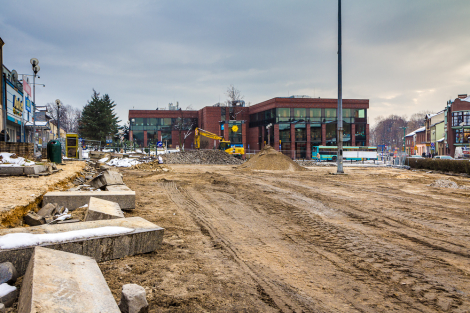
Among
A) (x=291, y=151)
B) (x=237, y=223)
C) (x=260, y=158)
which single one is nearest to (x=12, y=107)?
(x=260, y=158)

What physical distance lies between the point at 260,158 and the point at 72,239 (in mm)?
25167

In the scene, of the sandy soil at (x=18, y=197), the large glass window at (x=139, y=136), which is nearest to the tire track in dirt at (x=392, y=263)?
the sandy soil at (x=18, y=197)

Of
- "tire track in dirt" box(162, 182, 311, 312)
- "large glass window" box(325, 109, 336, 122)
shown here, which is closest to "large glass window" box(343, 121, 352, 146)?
"large glass window" box(325, 109, 336, 122)

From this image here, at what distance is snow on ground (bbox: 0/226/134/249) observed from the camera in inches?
142

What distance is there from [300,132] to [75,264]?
60180 millimetres

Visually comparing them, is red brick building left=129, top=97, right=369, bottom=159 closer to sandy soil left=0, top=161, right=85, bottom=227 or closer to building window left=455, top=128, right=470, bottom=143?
building window left=455, top=128, right=470, bottom=143

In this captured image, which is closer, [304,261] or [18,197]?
[304,261]

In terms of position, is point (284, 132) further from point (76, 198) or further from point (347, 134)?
point (76, 198)

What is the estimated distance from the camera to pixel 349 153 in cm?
5022

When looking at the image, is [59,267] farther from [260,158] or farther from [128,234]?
[260,158]

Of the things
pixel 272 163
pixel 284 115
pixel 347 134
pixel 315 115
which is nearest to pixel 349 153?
pixel 347 134

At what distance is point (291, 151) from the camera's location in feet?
193

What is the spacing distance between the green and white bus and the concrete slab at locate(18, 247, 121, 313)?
50.9m

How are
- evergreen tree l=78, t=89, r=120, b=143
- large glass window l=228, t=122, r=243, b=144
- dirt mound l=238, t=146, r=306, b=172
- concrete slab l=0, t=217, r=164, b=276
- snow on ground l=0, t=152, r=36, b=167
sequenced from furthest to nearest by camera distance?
1. large glass window l=228, t=122, r=243, b=144
2. evergreen tree l=78, t=89, r=120, b=143
3. dirt mound l=238, t=146, r=306, b=172
4. snow on ground l=0, t=152, r=36, b=167
5. concrete slab l=0, t=217, r=164, b=276
